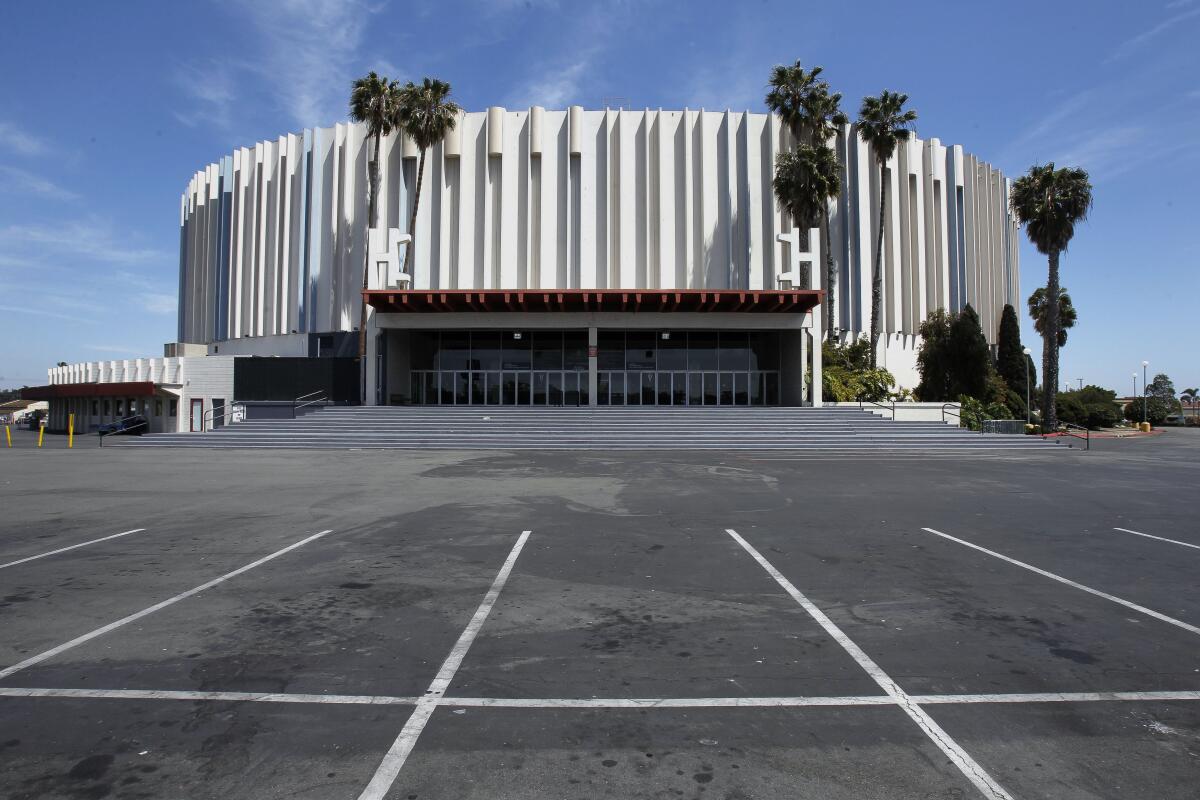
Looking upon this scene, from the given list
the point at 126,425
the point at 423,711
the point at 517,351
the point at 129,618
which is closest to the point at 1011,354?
the point at 517,351

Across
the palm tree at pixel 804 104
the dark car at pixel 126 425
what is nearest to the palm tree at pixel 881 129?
the palm tree at pixel 804 104

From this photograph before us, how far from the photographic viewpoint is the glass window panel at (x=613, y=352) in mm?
38312

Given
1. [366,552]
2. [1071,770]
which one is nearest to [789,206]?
[366,552]

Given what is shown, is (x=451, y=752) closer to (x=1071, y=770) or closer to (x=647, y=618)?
(x=647, y=618)

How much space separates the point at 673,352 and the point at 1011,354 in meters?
27.5

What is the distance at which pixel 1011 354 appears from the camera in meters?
47.6

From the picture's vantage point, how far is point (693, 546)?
7.98 meters

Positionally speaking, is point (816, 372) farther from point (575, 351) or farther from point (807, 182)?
point (575, 351)

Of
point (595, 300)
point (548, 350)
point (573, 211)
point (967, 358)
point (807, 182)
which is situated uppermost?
point (807, 182)

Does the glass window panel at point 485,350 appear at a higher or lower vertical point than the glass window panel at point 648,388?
higher

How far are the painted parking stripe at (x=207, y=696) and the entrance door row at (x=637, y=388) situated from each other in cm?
3422

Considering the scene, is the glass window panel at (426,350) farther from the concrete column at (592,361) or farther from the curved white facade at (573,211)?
the concrete column at (592,361)

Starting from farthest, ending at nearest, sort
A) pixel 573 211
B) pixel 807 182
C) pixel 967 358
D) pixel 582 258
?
1. pixel 573 211
2. pixel 582 258
3. pixel 967 358
4. pixel 807 182

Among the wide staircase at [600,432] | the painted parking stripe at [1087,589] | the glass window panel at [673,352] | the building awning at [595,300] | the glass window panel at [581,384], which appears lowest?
the painted parking stripe at [1087,589]
